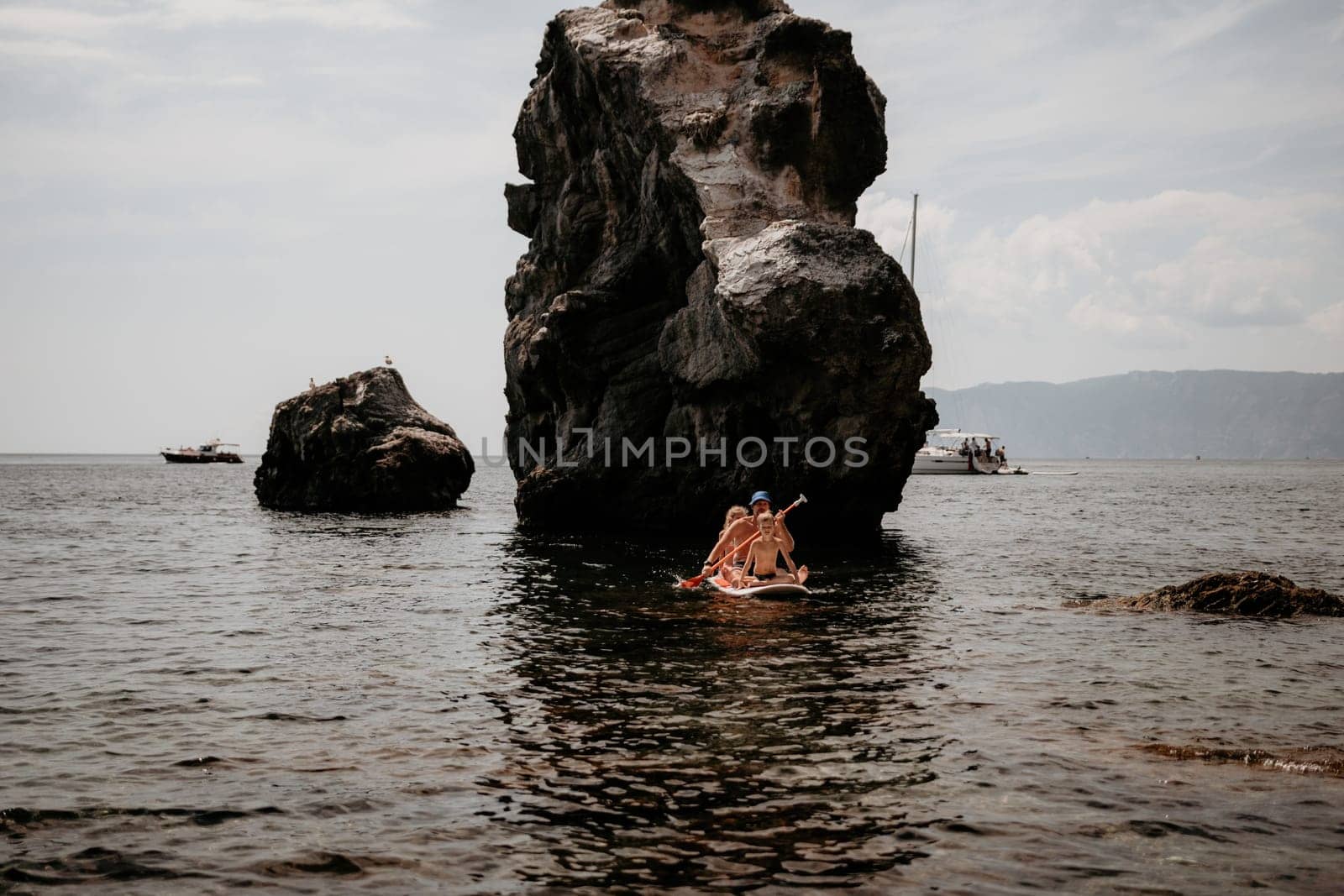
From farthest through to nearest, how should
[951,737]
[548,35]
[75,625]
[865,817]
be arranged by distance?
[548,35] → [75,625] → [951,737] → [865,817]

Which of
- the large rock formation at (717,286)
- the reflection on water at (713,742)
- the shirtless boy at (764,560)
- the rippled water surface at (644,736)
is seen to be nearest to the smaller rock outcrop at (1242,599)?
the rippled water surface at (644,736)

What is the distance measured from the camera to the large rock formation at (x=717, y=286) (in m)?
35.3

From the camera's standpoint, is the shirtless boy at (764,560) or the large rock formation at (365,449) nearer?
the shirtless boy at (764,560)

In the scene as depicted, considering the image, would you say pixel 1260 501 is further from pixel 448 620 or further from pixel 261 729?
pixel 261 729

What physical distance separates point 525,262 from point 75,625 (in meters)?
37.8

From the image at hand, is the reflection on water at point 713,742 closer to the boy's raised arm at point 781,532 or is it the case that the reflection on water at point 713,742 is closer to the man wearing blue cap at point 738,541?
the boy's raised arm at point 781,532

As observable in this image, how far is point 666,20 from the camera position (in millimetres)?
44781

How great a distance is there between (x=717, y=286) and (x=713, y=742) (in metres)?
25.2

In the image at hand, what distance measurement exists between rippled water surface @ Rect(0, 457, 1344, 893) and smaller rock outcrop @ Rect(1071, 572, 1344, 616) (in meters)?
0.86

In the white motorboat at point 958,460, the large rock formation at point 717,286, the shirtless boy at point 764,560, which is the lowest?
the shirtless boy at point 764,560

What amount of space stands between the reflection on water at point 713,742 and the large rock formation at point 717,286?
1427 cm

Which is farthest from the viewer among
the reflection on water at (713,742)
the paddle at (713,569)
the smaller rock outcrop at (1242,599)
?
the paddle at (713,569)

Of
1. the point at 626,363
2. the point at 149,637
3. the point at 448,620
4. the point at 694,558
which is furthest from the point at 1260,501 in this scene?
the point at 149,637

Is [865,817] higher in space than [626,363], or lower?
lower
